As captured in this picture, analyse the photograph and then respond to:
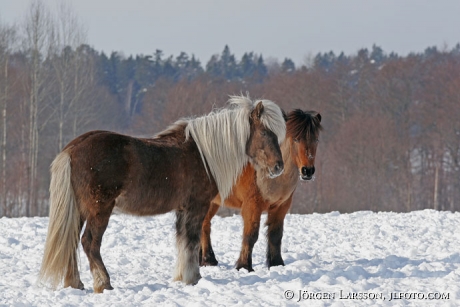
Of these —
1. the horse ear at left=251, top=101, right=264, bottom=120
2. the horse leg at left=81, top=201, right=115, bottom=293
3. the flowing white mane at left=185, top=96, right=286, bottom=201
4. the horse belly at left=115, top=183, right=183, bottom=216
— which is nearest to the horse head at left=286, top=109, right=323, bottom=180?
the flowing white mane at left=185, top=96, right=286, bottom=201

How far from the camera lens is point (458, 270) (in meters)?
6.86

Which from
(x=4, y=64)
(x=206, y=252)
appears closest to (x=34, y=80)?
(x=4, y=64)

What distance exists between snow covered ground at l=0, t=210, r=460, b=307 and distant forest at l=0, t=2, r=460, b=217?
55.4 feet

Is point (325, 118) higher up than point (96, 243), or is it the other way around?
point (325, 118)

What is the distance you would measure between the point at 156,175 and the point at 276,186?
67.3 inches

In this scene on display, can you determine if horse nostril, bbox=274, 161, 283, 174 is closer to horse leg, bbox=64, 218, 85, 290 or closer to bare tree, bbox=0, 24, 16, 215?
horse leg, bbox=64, 218, 85, 290

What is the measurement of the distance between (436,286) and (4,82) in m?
26.7

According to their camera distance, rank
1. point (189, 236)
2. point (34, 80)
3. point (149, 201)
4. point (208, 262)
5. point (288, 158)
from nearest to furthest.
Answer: point (149, 201), point (189, 236), point (288, 158), point (208, 262), point (34, 80)

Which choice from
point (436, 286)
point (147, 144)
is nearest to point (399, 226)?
point (436, 286)

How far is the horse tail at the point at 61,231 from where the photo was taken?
19.4 feet

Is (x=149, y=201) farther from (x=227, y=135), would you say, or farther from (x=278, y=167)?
(x=278, y=167)

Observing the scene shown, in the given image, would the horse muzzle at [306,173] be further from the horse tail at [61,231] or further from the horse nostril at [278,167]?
the horse tail at [61,231]

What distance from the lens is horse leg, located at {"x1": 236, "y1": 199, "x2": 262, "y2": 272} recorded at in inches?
291

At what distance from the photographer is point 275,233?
304 inches
